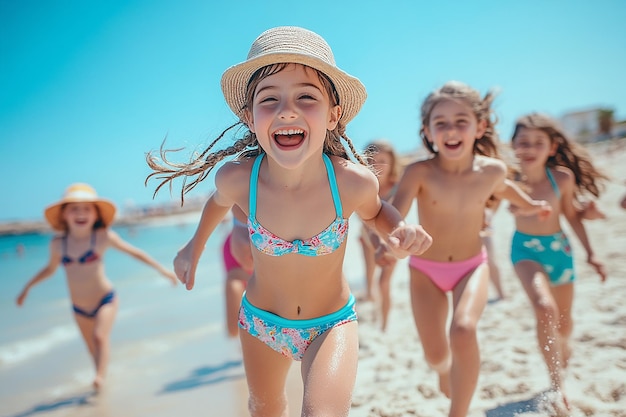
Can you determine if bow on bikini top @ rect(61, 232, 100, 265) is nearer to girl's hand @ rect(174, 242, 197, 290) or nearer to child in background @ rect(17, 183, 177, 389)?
child in background @ rect(17, 183, 177, 389)

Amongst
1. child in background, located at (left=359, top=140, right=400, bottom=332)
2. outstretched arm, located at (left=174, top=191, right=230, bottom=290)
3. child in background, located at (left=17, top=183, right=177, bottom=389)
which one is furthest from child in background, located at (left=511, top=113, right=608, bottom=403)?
child in background, located at (left=17, top=183, right=177, bottom=389)

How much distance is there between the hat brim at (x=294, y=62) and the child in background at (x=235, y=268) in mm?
1424

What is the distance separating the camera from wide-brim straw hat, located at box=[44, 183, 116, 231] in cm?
553

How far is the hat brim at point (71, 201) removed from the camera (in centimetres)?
552

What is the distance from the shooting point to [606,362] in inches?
159

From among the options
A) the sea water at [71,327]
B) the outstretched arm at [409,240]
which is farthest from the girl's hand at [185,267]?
the sea water at [71,327]

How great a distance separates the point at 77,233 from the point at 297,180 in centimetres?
418

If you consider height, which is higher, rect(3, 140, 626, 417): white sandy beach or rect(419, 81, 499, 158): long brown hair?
rect(419, 81, 499, 158): long brown hair

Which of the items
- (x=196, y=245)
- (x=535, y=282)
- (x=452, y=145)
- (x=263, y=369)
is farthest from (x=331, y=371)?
(x=535, y=282)

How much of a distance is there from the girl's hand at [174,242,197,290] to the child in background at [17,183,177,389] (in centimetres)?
270

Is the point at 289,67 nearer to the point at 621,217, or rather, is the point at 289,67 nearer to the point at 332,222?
the point at 332,222

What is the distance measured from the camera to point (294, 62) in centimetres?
238

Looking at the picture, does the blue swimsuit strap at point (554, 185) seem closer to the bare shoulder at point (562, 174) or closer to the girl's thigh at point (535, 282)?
the bare shoulder at point (562, 174)

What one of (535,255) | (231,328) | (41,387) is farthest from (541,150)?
(41,387)
